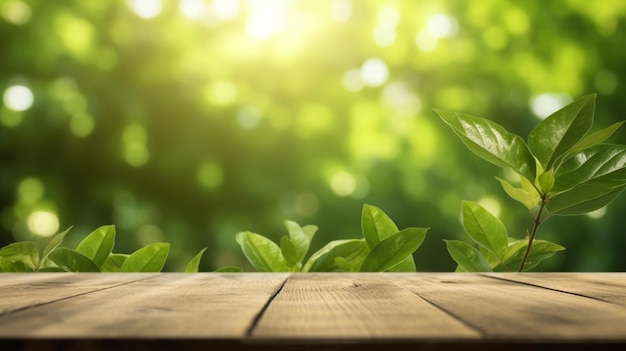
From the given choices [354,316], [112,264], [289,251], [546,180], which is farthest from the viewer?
[112,264]

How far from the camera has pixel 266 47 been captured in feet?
8.52

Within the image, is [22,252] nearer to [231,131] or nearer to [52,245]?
[52,245]

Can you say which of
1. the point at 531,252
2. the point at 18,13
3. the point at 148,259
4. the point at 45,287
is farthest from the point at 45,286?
the point at 18,13

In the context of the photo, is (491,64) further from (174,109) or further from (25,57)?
(25,57)

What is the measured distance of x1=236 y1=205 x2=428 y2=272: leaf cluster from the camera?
28.0 inches

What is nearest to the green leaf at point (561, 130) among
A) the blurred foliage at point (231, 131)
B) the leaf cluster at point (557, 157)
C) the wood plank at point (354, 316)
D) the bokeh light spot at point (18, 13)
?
the leaf cluster at point (557, 157)

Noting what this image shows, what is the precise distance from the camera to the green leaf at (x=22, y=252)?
2.64 ft

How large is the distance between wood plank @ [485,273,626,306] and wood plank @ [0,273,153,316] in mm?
393

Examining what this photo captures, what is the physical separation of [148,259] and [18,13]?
95.7 inches

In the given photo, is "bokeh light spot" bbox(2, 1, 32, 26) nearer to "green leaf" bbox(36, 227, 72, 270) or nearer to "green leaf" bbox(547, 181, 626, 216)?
"green leaf" bbox(36, 227, 72, 270)

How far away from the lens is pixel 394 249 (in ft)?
2.30

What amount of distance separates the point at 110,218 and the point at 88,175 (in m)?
0.21

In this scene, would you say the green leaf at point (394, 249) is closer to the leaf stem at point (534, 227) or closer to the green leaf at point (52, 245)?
the leaf stem at point (534, 227)

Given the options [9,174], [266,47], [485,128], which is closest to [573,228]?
[266,47]
